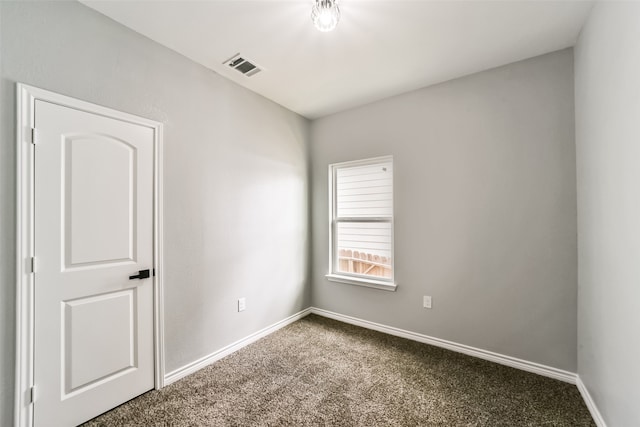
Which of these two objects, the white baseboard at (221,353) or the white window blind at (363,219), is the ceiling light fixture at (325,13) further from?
the white baseboard at (221,353)

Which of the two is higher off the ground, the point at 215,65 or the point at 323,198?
the point at 215,65

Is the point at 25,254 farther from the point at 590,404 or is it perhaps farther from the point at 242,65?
the point at 590,404

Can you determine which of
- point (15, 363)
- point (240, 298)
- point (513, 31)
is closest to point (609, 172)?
point (513, 31)

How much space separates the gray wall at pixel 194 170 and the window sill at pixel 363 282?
0.43 metres

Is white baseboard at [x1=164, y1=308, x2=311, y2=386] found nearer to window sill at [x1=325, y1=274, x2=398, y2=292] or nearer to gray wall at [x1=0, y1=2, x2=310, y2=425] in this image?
gray wall at [x1=0, y1=2, x2=310, y2=425]

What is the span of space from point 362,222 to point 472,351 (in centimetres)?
166

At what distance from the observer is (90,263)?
1.67 metres

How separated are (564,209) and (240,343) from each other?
10.0 feet

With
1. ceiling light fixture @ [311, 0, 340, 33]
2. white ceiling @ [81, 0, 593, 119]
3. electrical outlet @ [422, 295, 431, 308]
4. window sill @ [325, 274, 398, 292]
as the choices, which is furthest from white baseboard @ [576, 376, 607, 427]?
ceiling light fixture @ [311, 0, 340, 33]

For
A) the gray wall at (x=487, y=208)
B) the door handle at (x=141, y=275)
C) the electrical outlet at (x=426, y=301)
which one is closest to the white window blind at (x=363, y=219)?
the gray wall at (x=487, y=208)

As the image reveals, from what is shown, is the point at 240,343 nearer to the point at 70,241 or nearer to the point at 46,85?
the point at 70,241

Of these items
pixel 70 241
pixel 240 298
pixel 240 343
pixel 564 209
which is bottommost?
pixel 240 343

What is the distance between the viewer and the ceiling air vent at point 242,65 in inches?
87.0

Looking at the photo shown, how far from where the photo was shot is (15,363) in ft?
4.51
